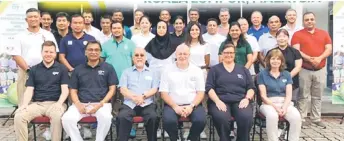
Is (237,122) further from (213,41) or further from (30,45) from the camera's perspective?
(30,45)

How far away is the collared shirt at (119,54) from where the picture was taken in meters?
5.23

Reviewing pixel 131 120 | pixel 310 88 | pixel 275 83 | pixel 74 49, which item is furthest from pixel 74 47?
pixel 310 88

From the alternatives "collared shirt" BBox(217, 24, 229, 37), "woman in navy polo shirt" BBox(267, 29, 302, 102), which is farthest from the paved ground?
"collared shirt" BBox(217, 24, 229, 37)

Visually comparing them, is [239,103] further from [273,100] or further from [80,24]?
[80,24]

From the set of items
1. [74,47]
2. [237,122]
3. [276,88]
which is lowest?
[237,122]

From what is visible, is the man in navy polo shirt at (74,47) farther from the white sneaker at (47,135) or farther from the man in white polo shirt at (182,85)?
the man in white polo shirt at (182,85)

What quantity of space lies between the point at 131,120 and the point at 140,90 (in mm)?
443

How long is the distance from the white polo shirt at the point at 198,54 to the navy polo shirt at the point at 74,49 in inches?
53.9

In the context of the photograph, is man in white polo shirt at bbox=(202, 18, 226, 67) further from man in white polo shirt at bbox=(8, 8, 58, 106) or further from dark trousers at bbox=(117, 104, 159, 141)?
man in white polo shirt at bbox=(8, 8, 58, 106)

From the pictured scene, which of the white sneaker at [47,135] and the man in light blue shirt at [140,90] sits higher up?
the man in light blue shirt at [140,90]

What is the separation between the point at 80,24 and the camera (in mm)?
5250

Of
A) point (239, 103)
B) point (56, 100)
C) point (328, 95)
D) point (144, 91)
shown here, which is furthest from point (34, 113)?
point (328, 95)

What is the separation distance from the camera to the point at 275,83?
4.90m

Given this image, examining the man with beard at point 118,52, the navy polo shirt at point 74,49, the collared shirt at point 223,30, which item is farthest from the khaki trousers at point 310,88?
the navy polo shirt at point 74,49
